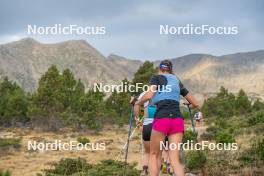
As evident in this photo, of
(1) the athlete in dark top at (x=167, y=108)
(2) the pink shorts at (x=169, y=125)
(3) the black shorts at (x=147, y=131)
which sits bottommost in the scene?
(3) the black shorts at (x=147, y=131)

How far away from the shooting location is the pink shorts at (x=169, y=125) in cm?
688

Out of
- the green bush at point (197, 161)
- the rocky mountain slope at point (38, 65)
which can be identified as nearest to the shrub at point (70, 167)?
the green bush at point (197, 161)

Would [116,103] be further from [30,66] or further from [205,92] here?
[205,92]

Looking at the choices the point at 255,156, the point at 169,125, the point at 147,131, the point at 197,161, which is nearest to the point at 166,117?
the point at 169,125

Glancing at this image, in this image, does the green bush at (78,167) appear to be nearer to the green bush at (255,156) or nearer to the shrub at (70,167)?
the shrub at (70,167)

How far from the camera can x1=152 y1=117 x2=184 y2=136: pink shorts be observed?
6.88 m

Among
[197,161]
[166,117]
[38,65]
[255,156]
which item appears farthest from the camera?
[38,65]

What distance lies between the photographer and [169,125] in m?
6.89

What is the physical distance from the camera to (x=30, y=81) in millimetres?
163750

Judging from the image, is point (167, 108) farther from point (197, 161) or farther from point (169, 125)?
point (197, 161)

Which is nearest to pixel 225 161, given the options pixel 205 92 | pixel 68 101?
pixel 68 101

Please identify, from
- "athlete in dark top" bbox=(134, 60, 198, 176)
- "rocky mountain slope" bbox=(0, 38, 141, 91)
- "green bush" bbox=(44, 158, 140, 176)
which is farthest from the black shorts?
"rocky mountain slope" bbox=(0, 38, 141, 91)

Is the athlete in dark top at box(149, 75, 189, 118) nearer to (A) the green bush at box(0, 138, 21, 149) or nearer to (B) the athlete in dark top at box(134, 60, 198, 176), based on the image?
(B) the athlete in dark top at box(134, 60, 198, 176)

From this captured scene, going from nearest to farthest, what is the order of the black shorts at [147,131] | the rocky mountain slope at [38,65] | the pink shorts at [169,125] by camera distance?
the pink shorts at [169,125] < the black shorts at [147,131] < the rocky mountain slope at [38,65]
